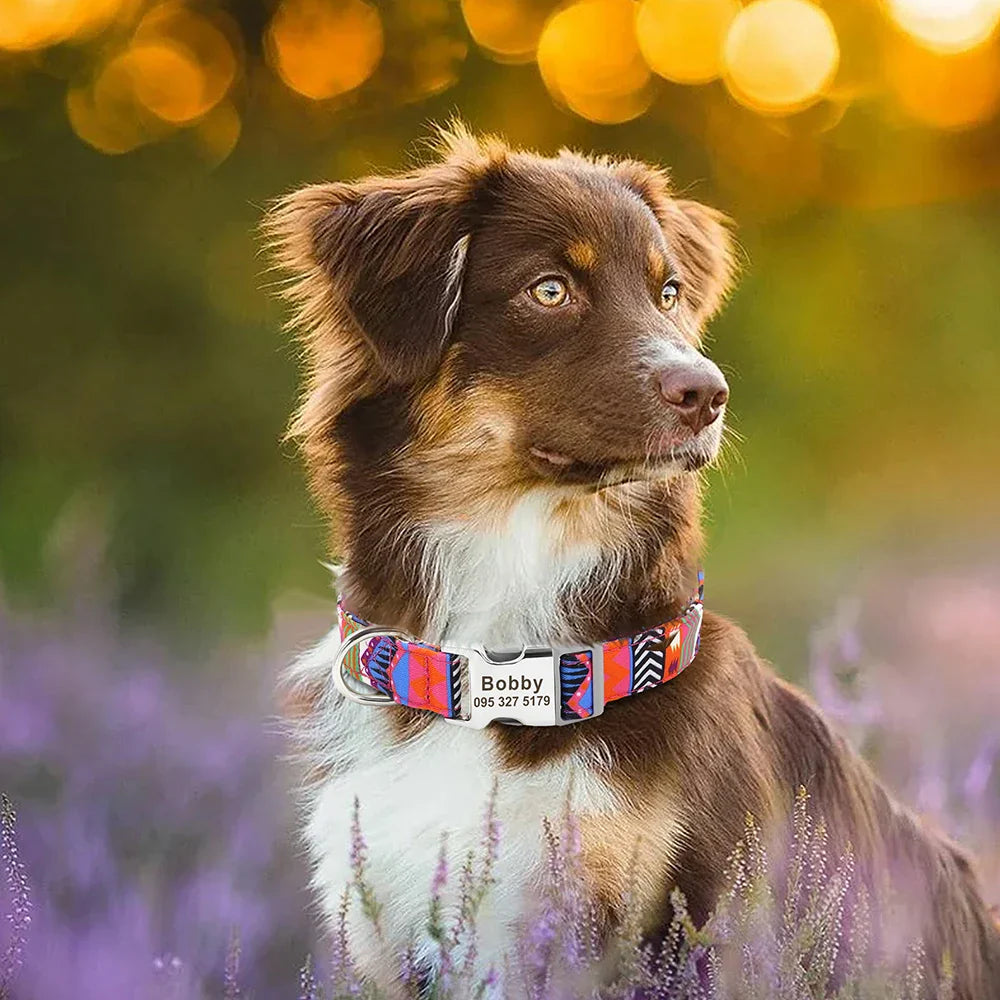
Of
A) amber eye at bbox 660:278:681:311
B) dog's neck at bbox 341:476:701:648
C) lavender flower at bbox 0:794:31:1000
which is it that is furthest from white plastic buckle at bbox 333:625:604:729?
lavender flower at bbox 0:794:31:1000

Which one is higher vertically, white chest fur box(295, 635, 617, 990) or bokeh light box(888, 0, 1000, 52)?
bokeh light box(888, 0, 1000, 52)

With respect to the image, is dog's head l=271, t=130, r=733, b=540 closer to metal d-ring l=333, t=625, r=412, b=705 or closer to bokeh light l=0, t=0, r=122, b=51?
metal d-ring l=333, t=625, r=412, b=705

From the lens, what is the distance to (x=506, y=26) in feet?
12.5

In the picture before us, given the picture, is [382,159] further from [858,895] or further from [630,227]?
[858,895]

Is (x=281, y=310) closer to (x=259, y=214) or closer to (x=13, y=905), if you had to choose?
(x=259, y=214)

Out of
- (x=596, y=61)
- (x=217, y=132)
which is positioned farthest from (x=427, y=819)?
(x=596, y=61)

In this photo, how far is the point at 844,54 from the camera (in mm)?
3859

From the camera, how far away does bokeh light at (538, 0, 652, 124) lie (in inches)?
148

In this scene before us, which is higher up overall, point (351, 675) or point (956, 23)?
point (956, 23)

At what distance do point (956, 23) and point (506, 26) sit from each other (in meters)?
1.17

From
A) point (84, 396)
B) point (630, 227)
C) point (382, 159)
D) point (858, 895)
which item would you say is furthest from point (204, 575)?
point (858, 895)

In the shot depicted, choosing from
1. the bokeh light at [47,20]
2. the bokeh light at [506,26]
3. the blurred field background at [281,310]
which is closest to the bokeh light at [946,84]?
the blurred field background at [281,310]

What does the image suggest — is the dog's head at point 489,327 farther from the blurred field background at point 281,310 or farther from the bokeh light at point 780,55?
the bokeh light at point 780,55

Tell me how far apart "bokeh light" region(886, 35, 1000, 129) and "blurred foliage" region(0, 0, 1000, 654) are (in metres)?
0.02
